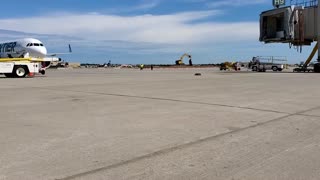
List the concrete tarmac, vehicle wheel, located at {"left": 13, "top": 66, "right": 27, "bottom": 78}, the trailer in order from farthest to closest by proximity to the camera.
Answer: vehicle wheel, located at {"left": 13, "top": 66, "right": 27, "bottom": 78} → the trailer → the concrete tarmac

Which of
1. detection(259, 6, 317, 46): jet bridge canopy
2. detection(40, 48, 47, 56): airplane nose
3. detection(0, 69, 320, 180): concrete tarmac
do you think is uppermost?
detection(259, 6, 317, 46): jet bridge canopy

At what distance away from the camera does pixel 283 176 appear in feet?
17.1

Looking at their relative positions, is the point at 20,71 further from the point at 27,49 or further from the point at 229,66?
the point at 229,66

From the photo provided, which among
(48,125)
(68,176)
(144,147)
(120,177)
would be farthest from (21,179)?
(48,125)

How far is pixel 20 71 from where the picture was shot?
35844 millimetres

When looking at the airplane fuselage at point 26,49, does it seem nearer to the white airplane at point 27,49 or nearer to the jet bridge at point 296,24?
the white airplane at point 27,49

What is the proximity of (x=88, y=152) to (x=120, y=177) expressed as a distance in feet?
4.67

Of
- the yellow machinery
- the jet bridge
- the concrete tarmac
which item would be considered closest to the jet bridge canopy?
the jet bridge

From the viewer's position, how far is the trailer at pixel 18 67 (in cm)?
3476

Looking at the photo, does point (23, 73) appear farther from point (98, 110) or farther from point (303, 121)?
point (303, 121)

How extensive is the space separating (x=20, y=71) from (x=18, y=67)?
412mm

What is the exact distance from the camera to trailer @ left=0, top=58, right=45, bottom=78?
34.8 meters

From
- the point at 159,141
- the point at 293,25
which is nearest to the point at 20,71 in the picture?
the point at 159,141

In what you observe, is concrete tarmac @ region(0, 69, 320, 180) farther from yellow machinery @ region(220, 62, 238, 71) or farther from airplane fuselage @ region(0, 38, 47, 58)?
yellow machinery @ region(220, 62, 238, 71)
